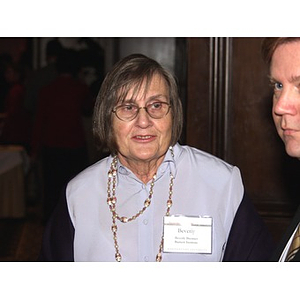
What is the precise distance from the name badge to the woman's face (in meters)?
0.26

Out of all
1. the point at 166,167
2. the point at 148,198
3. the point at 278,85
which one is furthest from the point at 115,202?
the point at 278,85

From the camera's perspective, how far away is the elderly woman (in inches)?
82.4

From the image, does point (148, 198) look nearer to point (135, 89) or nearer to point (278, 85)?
point (135, 89)

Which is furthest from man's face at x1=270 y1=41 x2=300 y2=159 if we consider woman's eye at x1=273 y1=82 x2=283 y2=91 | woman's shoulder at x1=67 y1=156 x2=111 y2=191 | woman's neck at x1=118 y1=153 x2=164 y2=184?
woman's shoulder at x1=67 y1=156 x2=111 y2=191

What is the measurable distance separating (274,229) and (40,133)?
2.61 metres

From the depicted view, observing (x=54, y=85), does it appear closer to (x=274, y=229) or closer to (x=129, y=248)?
(x=274, y=229)

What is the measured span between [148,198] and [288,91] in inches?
33.7

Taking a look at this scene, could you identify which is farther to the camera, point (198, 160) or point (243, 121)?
point (243, 121)

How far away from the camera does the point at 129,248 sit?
6.86ft

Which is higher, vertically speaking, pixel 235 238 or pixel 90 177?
pixel 90 177

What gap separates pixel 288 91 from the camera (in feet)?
4.78

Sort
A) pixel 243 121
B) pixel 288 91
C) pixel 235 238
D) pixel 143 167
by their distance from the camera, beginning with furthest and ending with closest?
pixel 243 121
pixel 143 167
pixel 235 238
pixel 288 91
